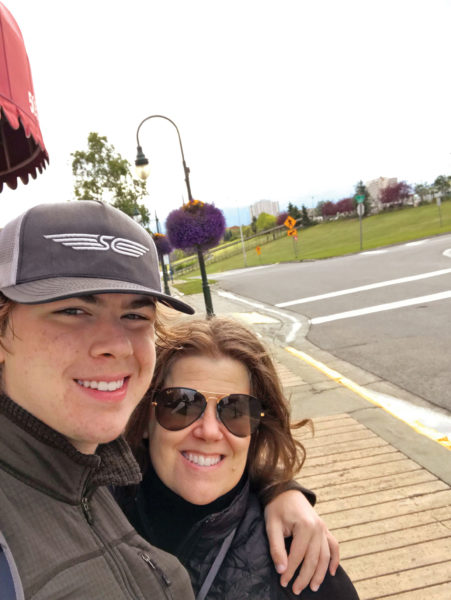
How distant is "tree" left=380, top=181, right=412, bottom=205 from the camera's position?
7044 cm

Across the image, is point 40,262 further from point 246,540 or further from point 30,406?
point 246,540

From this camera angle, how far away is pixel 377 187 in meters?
120

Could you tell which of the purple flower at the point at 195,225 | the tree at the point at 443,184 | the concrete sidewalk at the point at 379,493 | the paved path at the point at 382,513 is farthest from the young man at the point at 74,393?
the tree at the point at 443,184

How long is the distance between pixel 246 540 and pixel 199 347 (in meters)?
0.67

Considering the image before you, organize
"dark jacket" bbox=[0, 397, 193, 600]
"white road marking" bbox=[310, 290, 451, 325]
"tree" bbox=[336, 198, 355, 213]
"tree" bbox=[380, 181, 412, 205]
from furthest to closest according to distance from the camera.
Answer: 1. "tree" bbox=[336, 198, 355, 213]
2. "tree" bbox=[380, 181, 412, 205]
3. "white road marking" bbox=[310, 290, 451, 325]
4. "dark jacket" bbox=[0, 397, 193, 600]

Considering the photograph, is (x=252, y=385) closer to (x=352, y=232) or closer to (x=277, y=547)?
(x=277, y=547)

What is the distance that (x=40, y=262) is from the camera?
1091 millimetres

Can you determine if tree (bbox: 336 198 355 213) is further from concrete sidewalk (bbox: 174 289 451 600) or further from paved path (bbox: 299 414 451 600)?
paved path (bbox: 299 414 451 600)

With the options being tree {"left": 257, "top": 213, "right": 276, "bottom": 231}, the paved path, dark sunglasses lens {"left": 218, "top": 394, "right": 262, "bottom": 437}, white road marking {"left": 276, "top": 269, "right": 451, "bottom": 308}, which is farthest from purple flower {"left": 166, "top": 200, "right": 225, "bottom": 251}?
tree {"left": 257, "top": 213, "right": 276, "bottom": 231}

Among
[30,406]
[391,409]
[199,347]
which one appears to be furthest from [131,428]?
[391,409]

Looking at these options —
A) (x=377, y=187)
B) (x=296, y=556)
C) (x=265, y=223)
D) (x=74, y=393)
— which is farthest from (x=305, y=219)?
(x=74, y=393)

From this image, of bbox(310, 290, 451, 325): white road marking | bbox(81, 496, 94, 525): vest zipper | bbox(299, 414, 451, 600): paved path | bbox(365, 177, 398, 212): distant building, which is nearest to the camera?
bbox(81, 496, 94, 525): vest zipper

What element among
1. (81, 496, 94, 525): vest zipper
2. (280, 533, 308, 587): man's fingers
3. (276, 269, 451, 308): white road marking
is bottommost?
(276, 269, 451, 308): white road marking

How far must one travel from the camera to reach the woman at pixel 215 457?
144 centimetres
